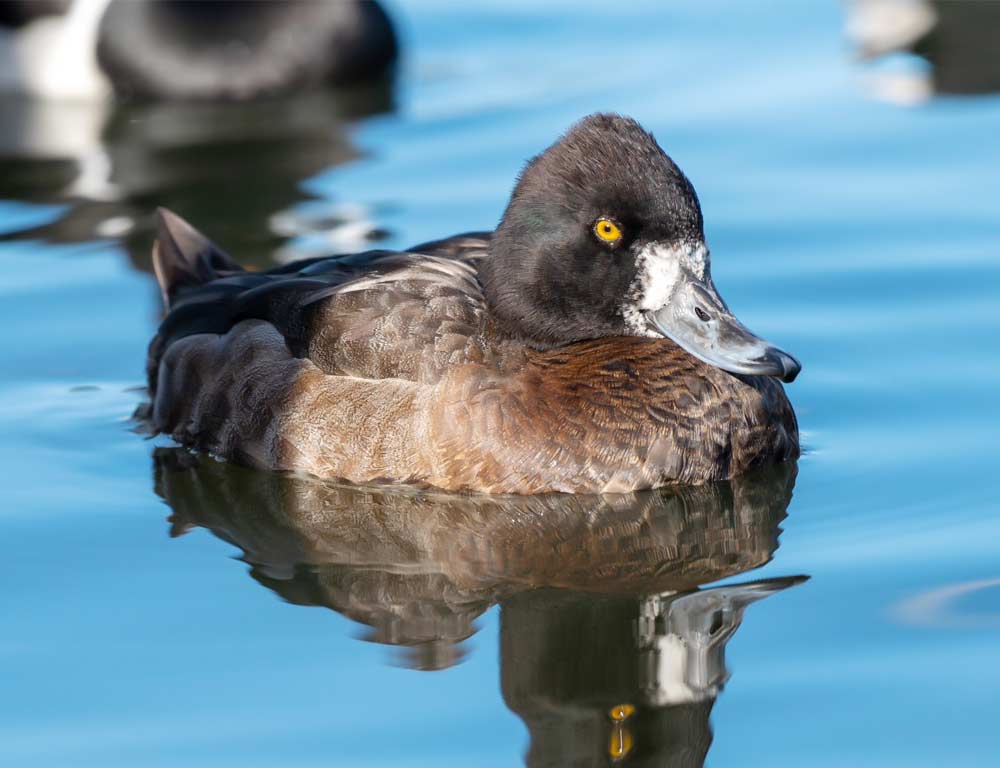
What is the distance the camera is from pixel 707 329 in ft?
22.5

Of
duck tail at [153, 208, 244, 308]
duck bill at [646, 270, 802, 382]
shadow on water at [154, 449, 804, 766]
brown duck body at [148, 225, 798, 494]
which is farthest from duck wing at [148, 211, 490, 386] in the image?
duck bill at [646, 270, 802, 382]

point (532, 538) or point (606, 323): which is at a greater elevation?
point (606, 323)

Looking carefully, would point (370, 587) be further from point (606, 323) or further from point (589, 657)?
point (606, 323)

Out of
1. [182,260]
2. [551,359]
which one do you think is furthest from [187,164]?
[551,359]

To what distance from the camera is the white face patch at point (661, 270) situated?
681cm

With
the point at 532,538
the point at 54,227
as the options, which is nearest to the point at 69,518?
the point at 532,538

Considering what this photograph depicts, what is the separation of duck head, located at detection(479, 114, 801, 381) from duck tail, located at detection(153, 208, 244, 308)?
1721 millimetres

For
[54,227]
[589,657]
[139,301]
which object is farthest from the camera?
[54,227]

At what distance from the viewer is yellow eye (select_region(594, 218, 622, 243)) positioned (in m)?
6.82

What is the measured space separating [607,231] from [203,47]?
657 cm

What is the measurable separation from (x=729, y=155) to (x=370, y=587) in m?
5.31

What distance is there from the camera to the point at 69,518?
702 cm

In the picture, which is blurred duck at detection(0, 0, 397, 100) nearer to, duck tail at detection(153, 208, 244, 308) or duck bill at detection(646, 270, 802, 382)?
duck tail at detection(153, 208, 244, 308)

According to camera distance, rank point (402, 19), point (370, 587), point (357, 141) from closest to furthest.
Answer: point (370, 587), point (357, 141), point (402, 19)
